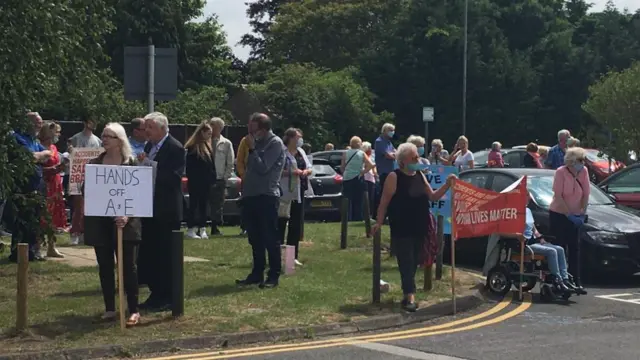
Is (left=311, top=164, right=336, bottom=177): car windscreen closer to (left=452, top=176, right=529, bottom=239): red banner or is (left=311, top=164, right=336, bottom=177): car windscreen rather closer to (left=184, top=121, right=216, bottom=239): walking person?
(left=184, top=121, right=216, bottom=239): walking person

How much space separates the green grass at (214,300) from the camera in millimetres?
9211

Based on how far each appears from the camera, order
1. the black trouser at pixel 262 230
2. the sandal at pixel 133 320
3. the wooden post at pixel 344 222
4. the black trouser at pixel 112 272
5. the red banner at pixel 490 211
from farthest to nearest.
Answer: the wooden post at pixel 344 222, the red banner at pixel 490 211, the black trouser at pixel 262 230, the black trouser at pixel 112 272, the sandal at pixel 133 320

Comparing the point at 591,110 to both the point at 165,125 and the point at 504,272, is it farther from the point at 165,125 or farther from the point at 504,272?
the point at 165,125

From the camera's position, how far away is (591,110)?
26.5 meters

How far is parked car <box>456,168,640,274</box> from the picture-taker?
45.1 feet

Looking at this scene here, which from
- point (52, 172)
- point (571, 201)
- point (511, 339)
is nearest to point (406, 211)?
point (511, 339)

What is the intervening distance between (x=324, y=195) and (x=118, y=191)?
13.2 meters

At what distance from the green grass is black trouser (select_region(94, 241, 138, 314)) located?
25 cm

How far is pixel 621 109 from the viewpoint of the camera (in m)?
25.4

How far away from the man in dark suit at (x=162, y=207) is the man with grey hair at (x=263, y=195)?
1448mm

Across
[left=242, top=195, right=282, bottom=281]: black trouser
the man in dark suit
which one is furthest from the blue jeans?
the man in dark suit

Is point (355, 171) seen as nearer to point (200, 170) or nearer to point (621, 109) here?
point (200, 170)

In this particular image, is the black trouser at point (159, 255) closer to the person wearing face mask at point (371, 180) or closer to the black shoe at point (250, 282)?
the black shoe at point (250, 282)

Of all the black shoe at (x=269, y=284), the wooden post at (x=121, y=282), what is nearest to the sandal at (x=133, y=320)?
the wooden post at (x=121, y=282)
